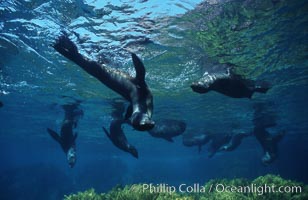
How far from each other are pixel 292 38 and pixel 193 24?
19.1ft

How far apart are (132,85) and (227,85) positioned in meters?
3.90

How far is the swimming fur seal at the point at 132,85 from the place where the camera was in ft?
16.9

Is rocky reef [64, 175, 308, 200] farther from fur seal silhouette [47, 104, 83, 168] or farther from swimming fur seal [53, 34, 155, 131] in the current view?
swimming fur seal [53, 34, 155, 131]

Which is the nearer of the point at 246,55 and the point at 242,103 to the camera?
the point at 246,55

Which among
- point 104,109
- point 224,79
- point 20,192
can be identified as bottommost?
point 20,192

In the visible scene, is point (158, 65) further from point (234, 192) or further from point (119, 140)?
point (234, 192)

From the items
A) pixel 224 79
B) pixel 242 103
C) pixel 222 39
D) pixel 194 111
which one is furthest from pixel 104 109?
pixel 224 79

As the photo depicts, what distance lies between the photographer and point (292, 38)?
14.5 metres

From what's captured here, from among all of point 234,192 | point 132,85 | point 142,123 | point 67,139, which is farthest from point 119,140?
point 142,123

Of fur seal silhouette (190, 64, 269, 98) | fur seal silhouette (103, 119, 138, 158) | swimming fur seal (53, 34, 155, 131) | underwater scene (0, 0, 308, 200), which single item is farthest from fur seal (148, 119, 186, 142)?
swimming fur seal (53, 34, 155, 131)

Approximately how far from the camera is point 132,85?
6.39 metres

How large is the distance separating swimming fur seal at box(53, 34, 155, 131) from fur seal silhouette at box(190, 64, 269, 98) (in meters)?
1.95

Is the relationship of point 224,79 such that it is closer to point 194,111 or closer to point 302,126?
point 194,111

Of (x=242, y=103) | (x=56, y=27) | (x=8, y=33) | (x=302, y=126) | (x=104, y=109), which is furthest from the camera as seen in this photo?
(x=302, y=126)
